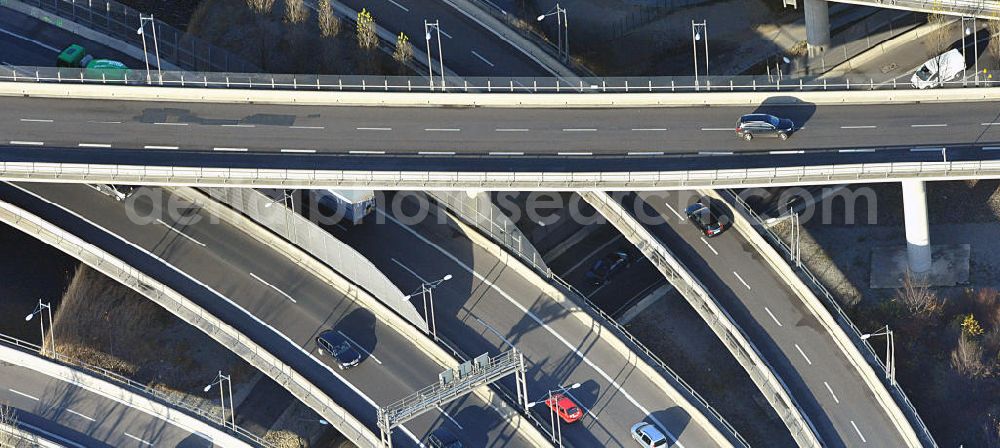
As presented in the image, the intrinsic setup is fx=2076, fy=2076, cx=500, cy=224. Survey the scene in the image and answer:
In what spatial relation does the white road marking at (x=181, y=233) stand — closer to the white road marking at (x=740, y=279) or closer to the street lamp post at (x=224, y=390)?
the street lamp post at (x=224, y=390)

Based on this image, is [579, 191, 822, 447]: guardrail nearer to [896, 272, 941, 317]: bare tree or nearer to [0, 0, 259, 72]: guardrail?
[896, 272, 941, 317]: bare tree

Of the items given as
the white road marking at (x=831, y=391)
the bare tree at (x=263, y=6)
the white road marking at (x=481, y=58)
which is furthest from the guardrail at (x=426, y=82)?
the bare tree at (x=263, y=6)

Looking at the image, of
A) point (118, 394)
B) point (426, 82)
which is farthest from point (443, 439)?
point (426, 82)

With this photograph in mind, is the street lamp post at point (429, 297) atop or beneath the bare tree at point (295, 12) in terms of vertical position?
beneath

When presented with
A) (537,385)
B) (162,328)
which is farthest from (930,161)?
(162,328)

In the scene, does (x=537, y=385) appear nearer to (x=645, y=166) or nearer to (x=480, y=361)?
(x=480, y=361)

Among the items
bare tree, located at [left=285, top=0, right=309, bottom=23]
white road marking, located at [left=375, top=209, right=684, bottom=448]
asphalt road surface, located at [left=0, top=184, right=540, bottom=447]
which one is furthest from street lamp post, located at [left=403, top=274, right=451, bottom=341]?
bare tree, located at [left=285, top=0, right=309, bottom=23]

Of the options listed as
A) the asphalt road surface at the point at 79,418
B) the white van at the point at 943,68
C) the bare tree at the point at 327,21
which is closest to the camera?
the asphalt road surface at the point at 79,418

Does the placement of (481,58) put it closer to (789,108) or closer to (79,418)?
(789,108)
